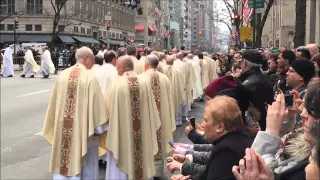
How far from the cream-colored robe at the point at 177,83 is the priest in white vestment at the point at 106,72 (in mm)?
3108

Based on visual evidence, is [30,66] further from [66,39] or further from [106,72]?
[66,39]

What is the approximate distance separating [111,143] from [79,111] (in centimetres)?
62

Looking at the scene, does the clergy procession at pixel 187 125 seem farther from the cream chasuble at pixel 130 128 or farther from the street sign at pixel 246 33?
the street sign at pixel 246 33

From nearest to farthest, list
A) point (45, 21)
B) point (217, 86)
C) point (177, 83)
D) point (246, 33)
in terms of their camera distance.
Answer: point (217, 86), point (177, 83), point (246, 33), point (45, 21)

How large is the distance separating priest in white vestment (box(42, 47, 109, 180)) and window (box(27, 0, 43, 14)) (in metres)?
57.6

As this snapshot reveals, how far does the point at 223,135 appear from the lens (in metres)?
3.36

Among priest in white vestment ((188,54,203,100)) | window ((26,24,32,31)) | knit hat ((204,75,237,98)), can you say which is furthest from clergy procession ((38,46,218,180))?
window ((26,24,32,31))

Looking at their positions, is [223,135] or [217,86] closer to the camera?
[223,135]

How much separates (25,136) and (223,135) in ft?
27.9

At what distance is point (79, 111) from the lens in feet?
21.9

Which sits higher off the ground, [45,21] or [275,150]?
[45,21]

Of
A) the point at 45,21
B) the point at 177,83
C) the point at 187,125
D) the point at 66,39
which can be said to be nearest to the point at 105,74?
the point at 187,125

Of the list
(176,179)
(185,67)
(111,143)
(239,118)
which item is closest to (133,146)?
(111,143)

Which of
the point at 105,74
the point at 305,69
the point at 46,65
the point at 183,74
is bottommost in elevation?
the point at 46,65
